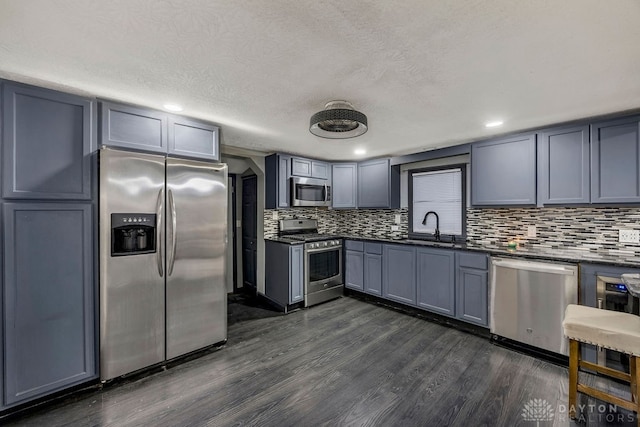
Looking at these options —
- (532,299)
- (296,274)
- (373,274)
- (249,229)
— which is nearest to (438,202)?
(373,274)

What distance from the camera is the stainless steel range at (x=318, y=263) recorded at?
395 cm

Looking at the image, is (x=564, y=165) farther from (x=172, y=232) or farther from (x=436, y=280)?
(x=172, y=232)

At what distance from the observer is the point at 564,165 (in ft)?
8.87

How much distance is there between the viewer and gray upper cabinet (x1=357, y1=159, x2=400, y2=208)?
14.0 feet

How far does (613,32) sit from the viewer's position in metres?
1.34

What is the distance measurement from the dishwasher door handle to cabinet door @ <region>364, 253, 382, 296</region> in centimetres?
149

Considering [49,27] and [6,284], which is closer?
[49,27]

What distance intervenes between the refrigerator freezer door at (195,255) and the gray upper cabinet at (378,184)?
2480 millimetres

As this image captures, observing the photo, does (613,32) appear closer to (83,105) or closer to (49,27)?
(49,27)

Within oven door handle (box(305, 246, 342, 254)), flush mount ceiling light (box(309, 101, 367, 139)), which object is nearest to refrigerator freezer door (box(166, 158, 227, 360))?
flush mount ceiling light (box(309, 101, 367, 139))

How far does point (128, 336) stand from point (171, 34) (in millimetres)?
2176

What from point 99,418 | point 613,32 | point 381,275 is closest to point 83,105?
point 99,418

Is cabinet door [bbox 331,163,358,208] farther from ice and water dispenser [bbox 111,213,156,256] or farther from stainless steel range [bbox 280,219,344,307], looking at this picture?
ice and water dispenser [bbox 111,213,156,256]

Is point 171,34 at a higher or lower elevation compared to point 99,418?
higher
